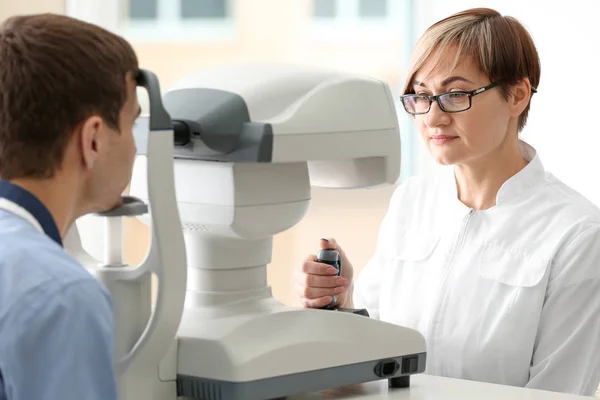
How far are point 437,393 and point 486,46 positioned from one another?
0.76 metres

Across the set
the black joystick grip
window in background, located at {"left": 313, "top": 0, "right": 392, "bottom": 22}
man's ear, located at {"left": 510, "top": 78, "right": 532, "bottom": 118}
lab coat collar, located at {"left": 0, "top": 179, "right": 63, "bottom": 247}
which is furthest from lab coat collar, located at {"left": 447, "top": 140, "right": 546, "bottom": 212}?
window in background, located at {"left": 313, "top": 0, "right": 392, "bottom": 22}

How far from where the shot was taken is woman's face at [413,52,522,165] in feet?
6.31

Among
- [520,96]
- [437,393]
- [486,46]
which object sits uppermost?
[486,46]

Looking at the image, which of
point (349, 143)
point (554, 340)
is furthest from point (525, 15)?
point (349, 143)

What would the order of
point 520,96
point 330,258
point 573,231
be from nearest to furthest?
point 330,258 → point 573,231 → point 520,96

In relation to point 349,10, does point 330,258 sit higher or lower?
lower

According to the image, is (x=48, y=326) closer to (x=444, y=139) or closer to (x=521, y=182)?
(x=444, y=139)

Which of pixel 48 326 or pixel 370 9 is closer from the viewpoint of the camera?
pixel 48 326

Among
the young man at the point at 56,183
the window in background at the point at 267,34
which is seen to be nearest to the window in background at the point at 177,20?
the window in background at the point at 267,34

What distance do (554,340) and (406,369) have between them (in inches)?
18.6

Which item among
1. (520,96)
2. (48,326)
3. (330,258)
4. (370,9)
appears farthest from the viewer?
(370,9)

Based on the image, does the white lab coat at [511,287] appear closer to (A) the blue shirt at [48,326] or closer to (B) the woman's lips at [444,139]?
(B) the woman's lips at [444,139]

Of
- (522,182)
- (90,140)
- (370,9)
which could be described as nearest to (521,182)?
(522,182)

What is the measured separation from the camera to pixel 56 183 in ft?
3.63
